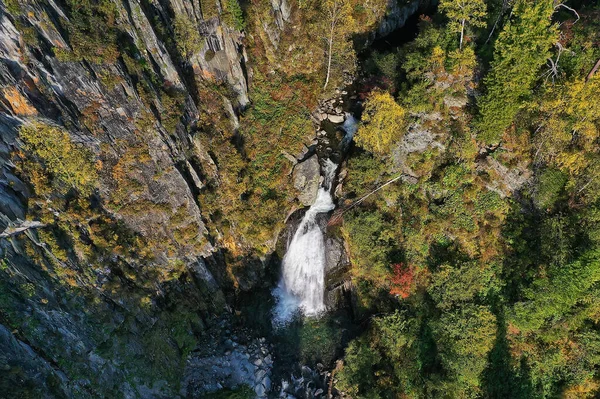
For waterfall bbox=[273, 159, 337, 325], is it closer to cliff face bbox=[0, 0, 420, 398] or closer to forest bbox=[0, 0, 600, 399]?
forest bbox=[0, 0, 600, 399]

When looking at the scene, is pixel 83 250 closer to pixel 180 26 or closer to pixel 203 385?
pixel 203 385

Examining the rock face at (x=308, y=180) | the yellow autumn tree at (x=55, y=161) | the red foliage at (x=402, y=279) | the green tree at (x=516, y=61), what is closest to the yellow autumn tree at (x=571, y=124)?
the green tree at (x=516, y=61)

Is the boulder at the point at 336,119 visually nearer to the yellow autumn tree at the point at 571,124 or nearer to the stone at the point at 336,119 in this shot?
the stone at the point at 336,119

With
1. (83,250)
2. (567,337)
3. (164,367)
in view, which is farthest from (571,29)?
(164,367)

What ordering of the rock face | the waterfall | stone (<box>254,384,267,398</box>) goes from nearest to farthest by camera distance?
1. stone (<box>254,384,267,398</box>)
2. the waterfall
3. the rock face

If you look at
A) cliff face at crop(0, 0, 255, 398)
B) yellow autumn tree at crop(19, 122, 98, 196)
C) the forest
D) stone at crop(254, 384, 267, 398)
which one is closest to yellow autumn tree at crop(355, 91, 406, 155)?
the forest

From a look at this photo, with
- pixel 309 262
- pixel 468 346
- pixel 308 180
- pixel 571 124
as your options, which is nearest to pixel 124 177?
pixel 308 180
